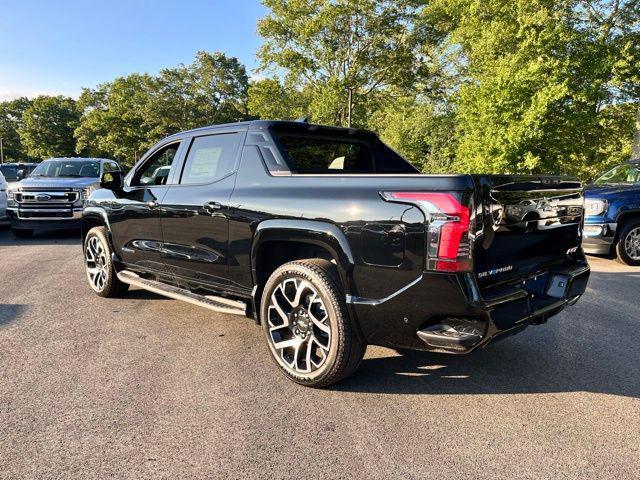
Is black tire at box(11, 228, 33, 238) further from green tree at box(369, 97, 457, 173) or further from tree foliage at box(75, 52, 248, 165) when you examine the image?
tree foliage at box(75, 52, 248, 165)

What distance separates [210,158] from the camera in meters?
4.16

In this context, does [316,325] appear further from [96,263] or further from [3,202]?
[3,202]

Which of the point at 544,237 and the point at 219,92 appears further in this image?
the point at 219,92

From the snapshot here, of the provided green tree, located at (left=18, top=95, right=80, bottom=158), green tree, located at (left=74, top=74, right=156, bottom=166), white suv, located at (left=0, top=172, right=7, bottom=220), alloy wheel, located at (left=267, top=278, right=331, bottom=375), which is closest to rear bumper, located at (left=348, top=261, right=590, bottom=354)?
alloy wheel, located at (left=267, top=278, right=331, bottom=375)

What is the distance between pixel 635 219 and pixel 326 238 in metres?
7.03

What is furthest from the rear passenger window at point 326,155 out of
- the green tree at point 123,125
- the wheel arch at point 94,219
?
the green tree at point 123,125

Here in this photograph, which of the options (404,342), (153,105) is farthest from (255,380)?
(153,105)

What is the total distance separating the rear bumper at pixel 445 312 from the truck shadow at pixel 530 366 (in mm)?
530

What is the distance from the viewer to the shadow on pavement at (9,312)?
466cm

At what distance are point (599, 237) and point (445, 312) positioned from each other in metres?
6.53

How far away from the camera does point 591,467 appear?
2.40 m

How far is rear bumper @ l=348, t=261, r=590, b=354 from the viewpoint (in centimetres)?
264

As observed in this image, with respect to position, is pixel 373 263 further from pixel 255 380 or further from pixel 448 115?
pixel 448 115

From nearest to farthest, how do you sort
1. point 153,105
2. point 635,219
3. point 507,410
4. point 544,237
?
point 507,410, point 544,237, point 635,219, point 153,105
